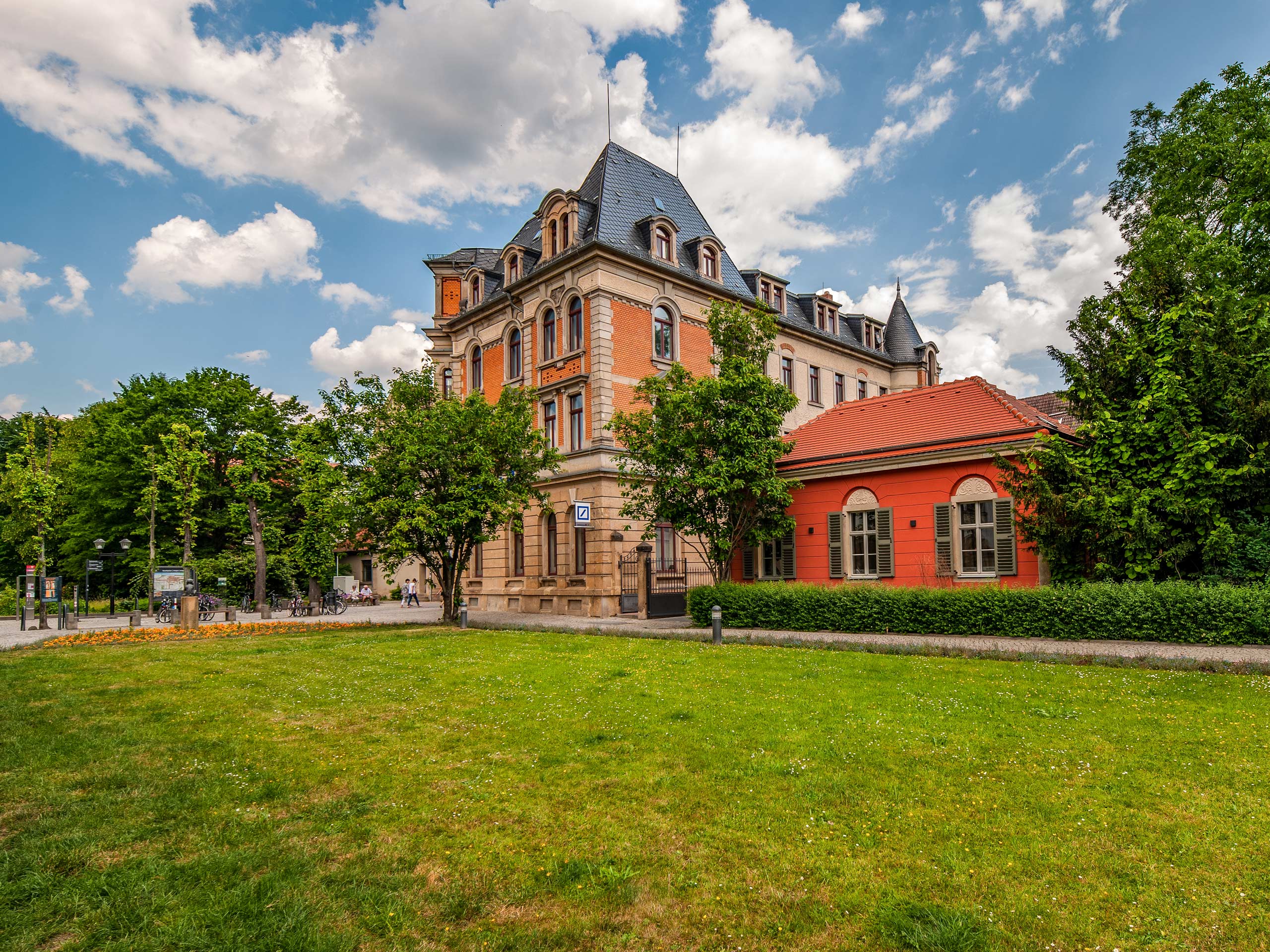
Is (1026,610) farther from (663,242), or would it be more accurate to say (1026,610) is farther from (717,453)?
(663,242)

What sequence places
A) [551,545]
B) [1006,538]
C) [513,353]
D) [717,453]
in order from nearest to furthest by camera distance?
[1006,538]
[717,453]
[551,545]
[513,353]

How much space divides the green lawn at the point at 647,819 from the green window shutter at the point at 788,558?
13706 millimetres

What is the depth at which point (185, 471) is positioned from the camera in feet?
116

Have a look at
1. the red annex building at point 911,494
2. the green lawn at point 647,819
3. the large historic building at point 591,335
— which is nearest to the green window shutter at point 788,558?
the red annex building at point 911,494

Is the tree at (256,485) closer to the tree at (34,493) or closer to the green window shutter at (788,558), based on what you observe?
the tree at (34,493)

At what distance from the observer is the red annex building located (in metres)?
19.3

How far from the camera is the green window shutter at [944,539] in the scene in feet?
65.9

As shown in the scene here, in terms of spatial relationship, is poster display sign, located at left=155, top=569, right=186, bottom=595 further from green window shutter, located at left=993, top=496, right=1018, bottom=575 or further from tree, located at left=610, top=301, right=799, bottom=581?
green window shutter, located at left=993, top=496, right=1018, bottom=575

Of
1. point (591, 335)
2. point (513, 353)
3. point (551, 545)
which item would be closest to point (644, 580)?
point (551, 545)

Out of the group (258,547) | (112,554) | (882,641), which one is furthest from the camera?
(258,547)

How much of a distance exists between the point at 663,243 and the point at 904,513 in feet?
50.7

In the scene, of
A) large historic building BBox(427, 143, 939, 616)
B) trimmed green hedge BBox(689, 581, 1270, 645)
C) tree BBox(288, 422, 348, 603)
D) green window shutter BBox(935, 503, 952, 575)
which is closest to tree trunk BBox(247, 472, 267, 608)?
tree BBox(288, 422, 348, 603)

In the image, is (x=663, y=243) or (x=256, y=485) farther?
(x=256, y=485)

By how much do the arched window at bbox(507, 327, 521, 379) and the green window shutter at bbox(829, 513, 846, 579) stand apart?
51.2 ft
